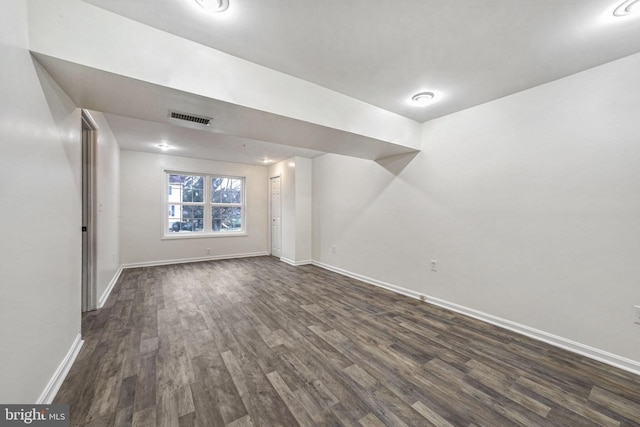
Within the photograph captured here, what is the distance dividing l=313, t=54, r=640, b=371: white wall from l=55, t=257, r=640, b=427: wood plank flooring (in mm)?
367

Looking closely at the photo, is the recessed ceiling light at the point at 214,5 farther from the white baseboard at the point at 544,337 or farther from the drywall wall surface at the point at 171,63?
the white baseboard at the point at 544,337

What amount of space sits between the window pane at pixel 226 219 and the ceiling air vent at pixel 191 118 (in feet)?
13.6

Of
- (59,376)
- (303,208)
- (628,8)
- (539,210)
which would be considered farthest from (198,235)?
(628,8)

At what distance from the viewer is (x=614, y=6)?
1.46 metres

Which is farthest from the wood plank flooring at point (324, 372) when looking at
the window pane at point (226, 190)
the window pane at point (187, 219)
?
the window pane at point (226, 190)

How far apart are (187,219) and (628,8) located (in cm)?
689

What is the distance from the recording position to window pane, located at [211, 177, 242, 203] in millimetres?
6148

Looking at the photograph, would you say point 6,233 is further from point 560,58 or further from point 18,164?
point 560,58

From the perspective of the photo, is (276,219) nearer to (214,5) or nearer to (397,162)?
(397,162)

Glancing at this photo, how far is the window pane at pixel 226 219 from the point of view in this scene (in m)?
6.16

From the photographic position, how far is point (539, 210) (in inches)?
92.7

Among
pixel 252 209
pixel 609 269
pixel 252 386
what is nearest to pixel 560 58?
pixel 609 269

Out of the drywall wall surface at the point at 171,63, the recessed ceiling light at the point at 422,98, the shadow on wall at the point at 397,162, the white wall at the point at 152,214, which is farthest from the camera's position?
the white wall at the point at 152,214

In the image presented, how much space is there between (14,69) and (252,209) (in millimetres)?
5382
